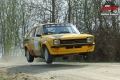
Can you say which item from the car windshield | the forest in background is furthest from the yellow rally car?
the forest in background

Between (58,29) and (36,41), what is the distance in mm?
1180

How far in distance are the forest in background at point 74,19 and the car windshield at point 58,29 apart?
13250mm

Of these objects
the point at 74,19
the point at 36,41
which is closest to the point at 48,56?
the point at 36,41

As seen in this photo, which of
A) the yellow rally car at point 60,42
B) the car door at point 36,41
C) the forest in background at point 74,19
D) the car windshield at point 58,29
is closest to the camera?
the yellow rally car at point 60,42

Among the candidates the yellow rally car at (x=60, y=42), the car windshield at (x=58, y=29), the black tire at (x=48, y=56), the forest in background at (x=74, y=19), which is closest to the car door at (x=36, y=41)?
the yellow rally car at (x=60, y=42)

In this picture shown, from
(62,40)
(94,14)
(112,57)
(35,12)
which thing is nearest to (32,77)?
(62,40)

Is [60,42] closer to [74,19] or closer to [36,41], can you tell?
[36,41]

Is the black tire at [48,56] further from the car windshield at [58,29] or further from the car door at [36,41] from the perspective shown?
the car windshield at [58,29]

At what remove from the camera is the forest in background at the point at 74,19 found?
27.8 m

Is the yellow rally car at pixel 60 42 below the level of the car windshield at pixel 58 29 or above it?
below

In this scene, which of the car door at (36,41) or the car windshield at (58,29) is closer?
the car windshield at (58,29)

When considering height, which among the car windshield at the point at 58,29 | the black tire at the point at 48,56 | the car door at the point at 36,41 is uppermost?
the car windshield at the point at 58,29

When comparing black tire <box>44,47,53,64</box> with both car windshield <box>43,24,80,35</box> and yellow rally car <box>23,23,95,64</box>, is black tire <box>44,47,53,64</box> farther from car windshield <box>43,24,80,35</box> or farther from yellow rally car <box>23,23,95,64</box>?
car windshield <box>43,24,80,35</box>

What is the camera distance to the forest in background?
27.8m
